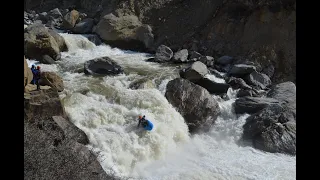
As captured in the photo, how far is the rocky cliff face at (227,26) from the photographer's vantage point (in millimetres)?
19062

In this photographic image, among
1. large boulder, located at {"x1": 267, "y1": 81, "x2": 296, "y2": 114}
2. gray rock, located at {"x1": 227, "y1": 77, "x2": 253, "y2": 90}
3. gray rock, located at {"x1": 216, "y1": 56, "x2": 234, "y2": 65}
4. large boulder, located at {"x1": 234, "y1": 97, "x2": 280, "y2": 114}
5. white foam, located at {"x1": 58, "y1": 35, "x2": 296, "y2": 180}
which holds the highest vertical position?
gray rock, located at {"x1": 216, "y1": 56, "x2": 234, "y2": 65}

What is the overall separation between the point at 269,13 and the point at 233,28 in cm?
226

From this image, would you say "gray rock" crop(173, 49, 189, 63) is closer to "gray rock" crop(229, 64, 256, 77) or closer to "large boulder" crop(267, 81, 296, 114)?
"gray rock" crop(229, 64, 256, 77)

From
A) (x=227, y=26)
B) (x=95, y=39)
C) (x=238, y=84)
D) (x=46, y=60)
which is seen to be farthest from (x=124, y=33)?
(x=238, y=84)

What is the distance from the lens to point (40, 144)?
7.04 meters

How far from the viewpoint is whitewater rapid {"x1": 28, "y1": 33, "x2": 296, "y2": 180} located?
1007 cm

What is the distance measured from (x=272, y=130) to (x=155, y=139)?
14.5 feet

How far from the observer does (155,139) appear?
11000 mm

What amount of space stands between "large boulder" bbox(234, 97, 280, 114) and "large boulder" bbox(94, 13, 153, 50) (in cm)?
935

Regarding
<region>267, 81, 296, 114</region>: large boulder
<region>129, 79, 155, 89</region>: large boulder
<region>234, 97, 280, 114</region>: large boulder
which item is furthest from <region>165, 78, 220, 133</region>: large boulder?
<region>267, 81, 296, 114</region>: large boulder

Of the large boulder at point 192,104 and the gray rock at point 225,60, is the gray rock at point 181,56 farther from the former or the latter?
the large boulder at point 192,104

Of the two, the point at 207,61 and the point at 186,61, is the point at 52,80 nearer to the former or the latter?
the point at 186,61
